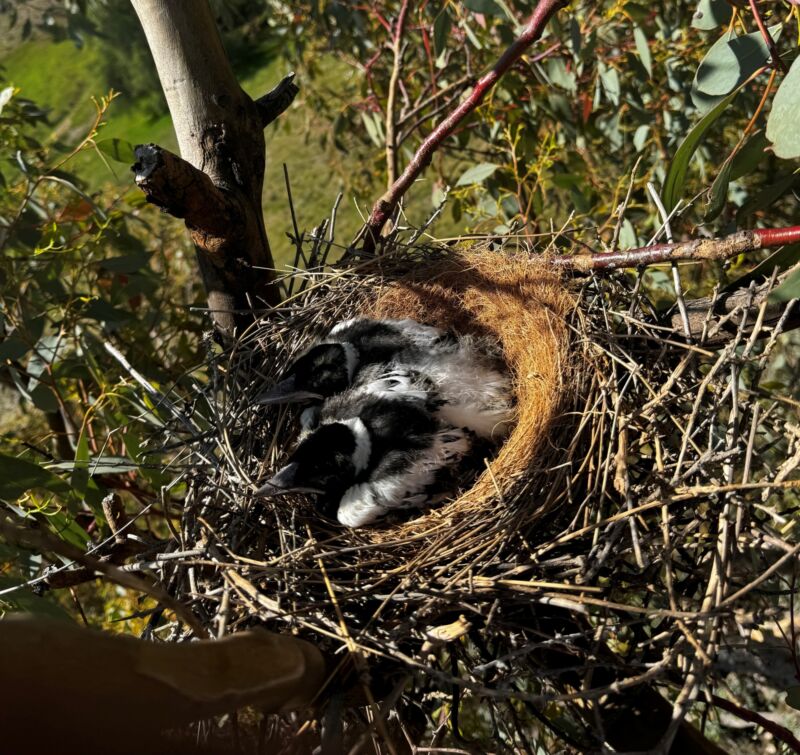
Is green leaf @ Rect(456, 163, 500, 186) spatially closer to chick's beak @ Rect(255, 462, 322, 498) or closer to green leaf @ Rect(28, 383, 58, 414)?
chick's beak @ Rect(255, 462, 322, 498)

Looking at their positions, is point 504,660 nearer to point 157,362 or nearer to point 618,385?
point 618,385

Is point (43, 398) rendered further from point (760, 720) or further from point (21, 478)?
point (760, 720)

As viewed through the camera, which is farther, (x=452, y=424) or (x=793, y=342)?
(x=793, y=342)

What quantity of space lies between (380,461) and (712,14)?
124 centimetres

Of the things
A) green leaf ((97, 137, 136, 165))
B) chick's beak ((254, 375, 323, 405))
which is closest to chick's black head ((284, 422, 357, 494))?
chick's beak ((254, 375, 323, 405))

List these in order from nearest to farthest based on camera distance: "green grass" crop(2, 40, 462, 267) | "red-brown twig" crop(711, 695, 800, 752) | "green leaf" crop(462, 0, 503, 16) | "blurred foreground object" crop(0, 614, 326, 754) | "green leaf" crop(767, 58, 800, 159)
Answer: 1. "blurred foreground object" crop(0, 614, 326, 754)
2. "red-brown twig" crop(711, 695, 800, 752)
3. "green leaf" crop(767, 58, 800, 159)
4. "green leaf" crop(462, 0, 503, 16)
5. "green grass" crop(2, 40, 462, 267)

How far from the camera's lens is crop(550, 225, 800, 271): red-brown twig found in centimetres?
145

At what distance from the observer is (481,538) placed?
1580 mm

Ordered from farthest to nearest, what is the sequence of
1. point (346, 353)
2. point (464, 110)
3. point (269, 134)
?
point (269, 134), point (346, 353), point (464, 110)

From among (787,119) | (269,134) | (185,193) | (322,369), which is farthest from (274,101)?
(269,134)

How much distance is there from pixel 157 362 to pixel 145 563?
1321 mm

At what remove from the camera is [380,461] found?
1.90 meters

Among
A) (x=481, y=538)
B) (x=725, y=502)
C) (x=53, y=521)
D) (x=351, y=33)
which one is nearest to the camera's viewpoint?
(x=725, y=502)

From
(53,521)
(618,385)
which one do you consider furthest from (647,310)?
(53,521)
